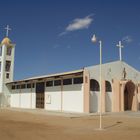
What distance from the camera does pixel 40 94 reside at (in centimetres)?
3838

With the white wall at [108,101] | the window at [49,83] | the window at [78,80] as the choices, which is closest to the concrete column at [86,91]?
the window at [78,80]

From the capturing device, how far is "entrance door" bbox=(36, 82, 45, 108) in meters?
38.0

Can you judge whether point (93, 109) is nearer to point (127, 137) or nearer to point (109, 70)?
point (109, 70)

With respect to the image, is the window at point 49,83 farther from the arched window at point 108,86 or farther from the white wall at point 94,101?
the arched window at point 108,86

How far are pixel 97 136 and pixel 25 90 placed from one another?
3062 cm

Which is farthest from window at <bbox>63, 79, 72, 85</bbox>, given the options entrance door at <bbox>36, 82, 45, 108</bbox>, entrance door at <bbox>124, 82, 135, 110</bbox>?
entrance door at <bbox>124, 82, 135, 110</bbox>

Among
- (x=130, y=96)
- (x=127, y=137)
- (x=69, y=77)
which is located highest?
(x=69, y=77)

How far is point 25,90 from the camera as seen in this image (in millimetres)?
42750

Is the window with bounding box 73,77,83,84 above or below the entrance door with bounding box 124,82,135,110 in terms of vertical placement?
above

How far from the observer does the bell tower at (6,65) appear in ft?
155

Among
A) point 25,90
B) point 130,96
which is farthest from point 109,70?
point 25,90

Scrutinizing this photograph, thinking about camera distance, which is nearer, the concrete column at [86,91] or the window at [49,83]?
the concrete column at [86,91]

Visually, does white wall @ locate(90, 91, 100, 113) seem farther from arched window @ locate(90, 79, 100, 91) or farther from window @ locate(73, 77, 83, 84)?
window @ locate(73, 77, 83, 84)

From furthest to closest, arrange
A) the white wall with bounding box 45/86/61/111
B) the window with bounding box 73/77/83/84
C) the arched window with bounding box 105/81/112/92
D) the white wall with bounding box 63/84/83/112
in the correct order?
the white wall with bounding box 45/86/61/111
the arched window with bounding box 105/81/112/92
the window with bounding box 73/77/83/84
the white wall with bounding box 63/84/83/112
